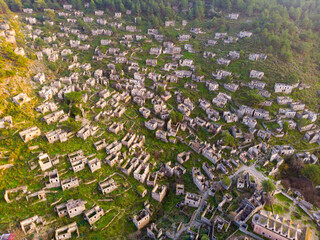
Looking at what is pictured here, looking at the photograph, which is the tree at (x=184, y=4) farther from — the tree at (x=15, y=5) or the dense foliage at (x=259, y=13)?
the tree at (x=15, y=5)

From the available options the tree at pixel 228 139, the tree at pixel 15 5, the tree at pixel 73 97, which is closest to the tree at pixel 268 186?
the tree at pixel 228 139

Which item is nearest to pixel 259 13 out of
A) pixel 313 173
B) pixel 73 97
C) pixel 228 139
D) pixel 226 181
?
pixel 228 139

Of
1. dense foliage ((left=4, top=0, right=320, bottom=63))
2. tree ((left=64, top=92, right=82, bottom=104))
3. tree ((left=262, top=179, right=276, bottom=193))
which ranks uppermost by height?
dense foliage ((left=4, top=0, right=320, bottom=63))

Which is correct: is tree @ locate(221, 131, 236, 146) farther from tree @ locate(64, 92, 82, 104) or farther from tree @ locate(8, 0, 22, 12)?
tree @ locate(8, 0, 22, 12)

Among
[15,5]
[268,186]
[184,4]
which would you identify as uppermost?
[15,5]

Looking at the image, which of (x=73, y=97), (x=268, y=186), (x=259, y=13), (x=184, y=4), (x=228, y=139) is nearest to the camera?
(x=268, y=186)

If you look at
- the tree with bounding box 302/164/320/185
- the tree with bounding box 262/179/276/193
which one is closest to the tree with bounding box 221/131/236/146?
the tree with bounding box 262/179/276/193

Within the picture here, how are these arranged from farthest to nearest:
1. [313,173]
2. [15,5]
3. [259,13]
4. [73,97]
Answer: [259,13] < [15,5] < [73,97] < [313,173]

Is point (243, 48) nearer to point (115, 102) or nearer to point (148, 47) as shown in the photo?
point (148, 47)

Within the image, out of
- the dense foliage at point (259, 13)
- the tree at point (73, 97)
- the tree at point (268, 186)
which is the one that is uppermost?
the dense foliage at point (259, 13)

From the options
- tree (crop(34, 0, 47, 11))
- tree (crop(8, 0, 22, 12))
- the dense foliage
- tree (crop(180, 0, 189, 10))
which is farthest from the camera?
tree (crop(180, 0, 189, 10))

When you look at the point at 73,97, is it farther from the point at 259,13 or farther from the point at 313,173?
the point at 259,13
